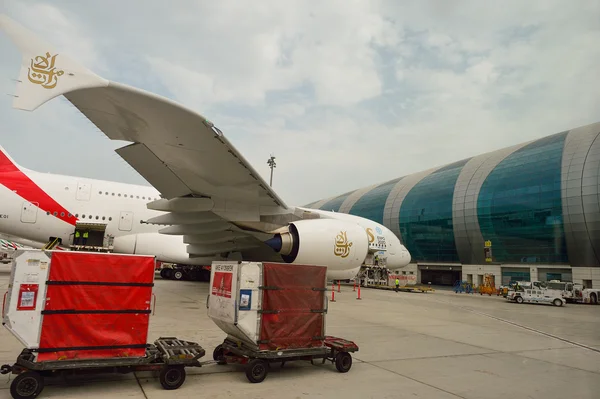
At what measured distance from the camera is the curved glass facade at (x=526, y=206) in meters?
32.7

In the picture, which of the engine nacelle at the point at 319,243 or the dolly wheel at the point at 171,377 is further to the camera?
the engine nacelle at the point at 319,243

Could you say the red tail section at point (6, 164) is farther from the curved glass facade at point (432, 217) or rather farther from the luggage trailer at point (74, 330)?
the curved glass facade at point (432, 217)

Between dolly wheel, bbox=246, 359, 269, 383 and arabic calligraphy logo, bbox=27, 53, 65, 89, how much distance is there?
4.30 meters

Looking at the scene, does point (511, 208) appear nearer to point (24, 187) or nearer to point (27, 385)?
point (24, 187)

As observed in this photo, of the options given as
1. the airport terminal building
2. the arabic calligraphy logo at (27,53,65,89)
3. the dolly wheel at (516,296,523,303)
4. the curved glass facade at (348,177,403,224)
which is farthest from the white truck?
the curved glass facade at (348,177,403,224)

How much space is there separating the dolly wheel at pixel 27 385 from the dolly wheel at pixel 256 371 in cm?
212

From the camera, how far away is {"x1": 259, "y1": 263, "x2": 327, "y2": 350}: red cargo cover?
5176 millimetres

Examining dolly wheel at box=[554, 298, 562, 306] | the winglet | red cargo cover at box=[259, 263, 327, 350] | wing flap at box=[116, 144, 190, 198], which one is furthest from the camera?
dolly wheel at box=[554, 298, 562, 306]

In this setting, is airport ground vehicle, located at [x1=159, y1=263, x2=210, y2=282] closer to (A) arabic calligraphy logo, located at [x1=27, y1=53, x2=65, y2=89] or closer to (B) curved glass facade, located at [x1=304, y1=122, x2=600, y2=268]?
(A) arabic calligraphy logo, located at [x1=27, y1=53, x2=65, y2=89]

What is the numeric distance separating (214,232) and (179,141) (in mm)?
5474

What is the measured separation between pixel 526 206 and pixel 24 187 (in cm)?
3619

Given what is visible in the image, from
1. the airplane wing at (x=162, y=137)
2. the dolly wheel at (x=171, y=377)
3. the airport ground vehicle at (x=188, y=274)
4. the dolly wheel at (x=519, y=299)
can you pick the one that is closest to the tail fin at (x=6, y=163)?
the airplane wing at (x=162, y=137)

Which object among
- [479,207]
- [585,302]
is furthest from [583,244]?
[479,207]

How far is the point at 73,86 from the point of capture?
5.17 meters
